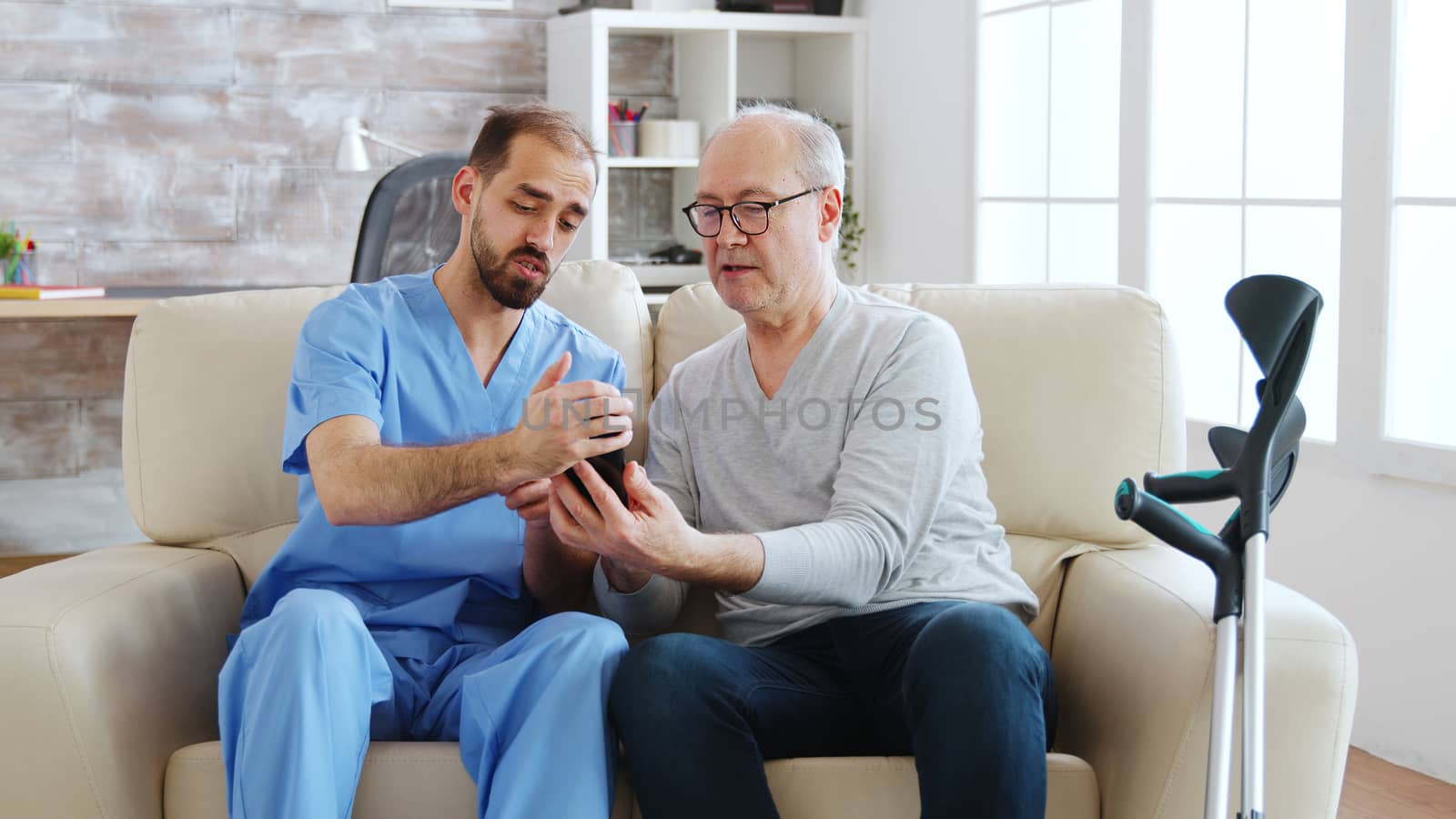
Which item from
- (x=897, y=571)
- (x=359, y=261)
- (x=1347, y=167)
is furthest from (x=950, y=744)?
(x=359, y=261)

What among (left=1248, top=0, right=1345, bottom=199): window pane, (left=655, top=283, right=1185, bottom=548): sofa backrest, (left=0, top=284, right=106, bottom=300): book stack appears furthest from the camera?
(left=0, top=284, right=106, bottom=300): book stack

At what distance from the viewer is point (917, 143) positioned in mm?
4223

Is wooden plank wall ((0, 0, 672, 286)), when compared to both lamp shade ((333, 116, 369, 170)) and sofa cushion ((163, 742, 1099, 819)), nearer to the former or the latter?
lamp shade ((333, 116, 369, 170))

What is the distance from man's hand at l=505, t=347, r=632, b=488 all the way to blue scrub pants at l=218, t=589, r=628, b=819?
21cm

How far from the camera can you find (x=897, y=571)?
1.71 m

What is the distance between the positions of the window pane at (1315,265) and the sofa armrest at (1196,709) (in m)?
1.27

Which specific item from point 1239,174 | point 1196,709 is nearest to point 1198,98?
point 1239,174

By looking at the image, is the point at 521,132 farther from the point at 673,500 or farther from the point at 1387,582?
the point at 1387,582

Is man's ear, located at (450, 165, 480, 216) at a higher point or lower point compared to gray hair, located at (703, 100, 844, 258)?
lower

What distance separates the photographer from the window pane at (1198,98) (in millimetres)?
3064

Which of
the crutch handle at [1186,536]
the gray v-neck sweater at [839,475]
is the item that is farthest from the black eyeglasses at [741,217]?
the crutch handle at [1186,536]

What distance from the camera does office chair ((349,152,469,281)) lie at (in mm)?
3133

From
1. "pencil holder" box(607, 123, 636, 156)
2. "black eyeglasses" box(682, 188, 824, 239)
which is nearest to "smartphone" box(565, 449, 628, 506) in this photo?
"black eyeglasses" box(682, 188, 824, 239)

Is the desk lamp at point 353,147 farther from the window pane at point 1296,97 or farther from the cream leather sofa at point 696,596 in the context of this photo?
the window pane at point 1296,97
